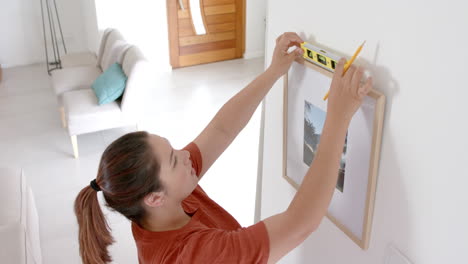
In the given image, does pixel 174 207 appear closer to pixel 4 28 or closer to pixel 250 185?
pixel 250 185

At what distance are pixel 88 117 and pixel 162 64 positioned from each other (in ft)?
7.76

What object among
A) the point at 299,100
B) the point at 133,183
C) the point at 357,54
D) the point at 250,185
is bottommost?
the point at 250,185

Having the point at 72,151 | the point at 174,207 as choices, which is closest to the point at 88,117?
the point at 72,151

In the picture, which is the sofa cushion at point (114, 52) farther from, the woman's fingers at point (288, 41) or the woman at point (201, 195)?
the woman's fingers at point (288, 41)

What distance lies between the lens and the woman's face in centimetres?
134

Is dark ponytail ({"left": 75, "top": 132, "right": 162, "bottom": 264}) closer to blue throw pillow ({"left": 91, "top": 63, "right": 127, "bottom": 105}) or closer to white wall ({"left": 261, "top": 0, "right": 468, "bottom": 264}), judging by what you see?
white wall ({"left": 261, "top": 0, "right": 468, "bottom": 264})

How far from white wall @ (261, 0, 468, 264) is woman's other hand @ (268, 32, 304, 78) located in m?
0.06

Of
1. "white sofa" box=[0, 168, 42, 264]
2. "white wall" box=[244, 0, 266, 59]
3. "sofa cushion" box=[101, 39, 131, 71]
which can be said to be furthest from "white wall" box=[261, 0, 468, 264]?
"white wall" box=[244, 0, 266, 59]

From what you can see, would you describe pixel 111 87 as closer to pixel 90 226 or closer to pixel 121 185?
pixel 90 226

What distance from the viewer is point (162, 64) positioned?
249 inches

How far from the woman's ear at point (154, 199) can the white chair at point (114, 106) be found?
9.28ft

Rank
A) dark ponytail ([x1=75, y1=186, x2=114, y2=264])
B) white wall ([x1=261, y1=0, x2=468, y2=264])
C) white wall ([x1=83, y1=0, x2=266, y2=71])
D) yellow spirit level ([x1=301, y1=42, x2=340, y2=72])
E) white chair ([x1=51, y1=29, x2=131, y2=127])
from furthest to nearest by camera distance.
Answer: white wall ([x1=83, y1=0, x2=266, y2=71])
white chair ([x1=51, y1=29, x2=131, y2=127])
dark ponytail ([x1=75, y1=186, x2=114, y2=264])
yellow spirit level ([x1=301, y1=42, x2=340, y2=72])
white wall ([x1=261, y1=0, x2=468, y2=264])

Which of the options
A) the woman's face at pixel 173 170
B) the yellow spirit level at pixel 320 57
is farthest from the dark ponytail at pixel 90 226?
the yellow spirit level at pixel 320 57

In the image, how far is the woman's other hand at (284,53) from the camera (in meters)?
1.41
